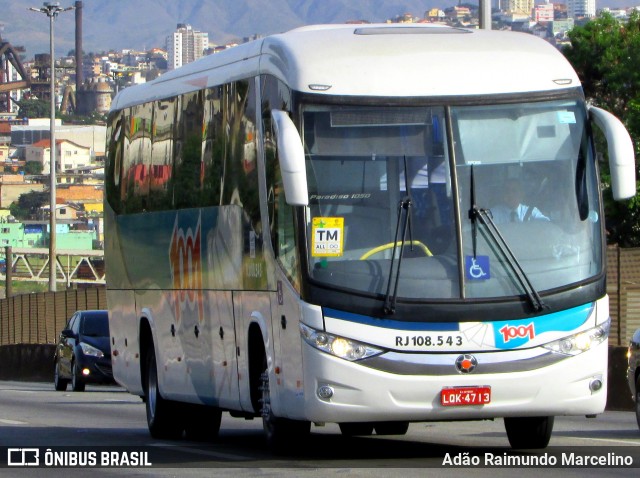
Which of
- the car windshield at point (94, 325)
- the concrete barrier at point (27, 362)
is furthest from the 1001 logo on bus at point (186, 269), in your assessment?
the concrete barrier at point (27, 362)

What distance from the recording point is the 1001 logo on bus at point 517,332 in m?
12.4

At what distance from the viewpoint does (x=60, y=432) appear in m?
18.4

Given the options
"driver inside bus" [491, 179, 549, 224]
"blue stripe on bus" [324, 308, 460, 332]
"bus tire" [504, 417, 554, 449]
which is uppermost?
"driver inside bus" [491, 179, 549, 224]

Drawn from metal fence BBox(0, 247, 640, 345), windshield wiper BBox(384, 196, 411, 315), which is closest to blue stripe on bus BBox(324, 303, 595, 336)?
windshield wiper BBox(384, 196, 411, 315)

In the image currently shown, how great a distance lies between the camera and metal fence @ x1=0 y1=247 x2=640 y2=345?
23.9 metres

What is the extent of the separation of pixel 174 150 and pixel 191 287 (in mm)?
1510

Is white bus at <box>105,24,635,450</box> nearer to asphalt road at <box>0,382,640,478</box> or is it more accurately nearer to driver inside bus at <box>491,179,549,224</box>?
driver inside bus at <box>491,179,549,224</box>

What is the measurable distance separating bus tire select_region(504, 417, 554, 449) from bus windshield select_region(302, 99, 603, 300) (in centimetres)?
182

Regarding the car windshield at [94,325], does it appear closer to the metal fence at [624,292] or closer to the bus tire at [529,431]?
the metal fence at [624,292]

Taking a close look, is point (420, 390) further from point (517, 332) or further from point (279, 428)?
point (279, 428)

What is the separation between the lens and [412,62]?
42.7 feet

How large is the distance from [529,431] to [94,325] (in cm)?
1995

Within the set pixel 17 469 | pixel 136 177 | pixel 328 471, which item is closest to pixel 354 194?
pixel 328 471

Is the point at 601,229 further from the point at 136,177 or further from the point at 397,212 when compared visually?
the point at 136,177
